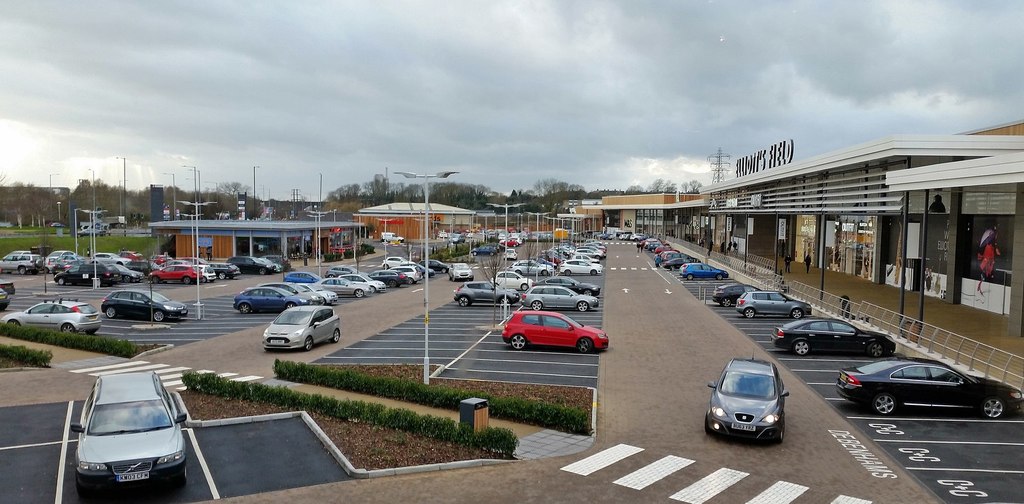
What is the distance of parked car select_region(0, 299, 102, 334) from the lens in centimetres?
2831

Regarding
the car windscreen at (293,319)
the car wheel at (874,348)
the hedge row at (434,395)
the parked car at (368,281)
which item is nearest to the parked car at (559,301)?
the parked car at (368,281)

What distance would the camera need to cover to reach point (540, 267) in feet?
182

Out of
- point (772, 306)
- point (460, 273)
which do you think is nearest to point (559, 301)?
point (772, 306)

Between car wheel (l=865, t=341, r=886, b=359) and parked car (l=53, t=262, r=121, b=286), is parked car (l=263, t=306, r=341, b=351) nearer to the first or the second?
car wheel (l=865, t=341, r=886, b=359)

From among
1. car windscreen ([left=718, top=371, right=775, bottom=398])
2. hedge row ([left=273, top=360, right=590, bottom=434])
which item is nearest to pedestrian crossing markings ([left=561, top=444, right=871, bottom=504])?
hedge row ([left=273, top=360, right=590, bottom=434])

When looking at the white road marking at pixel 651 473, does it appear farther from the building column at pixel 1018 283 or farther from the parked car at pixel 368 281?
the parked car at pixel 368 281

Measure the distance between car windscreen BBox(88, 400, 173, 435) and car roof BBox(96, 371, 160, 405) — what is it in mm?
194

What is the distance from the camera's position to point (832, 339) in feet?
78.8

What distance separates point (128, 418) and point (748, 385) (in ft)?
40.6

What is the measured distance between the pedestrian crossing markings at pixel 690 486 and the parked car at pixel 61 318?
24.1 meters

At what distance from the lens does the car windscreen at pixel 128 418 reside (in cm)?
1202

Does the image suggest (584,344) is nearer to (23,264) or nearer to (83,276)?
(83,276)

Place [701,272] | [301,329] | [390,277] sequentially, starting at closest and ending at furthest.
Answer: [301,329]
[390,277]
[701,272]

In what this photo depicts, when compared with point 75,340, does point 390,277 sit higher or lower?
higher
